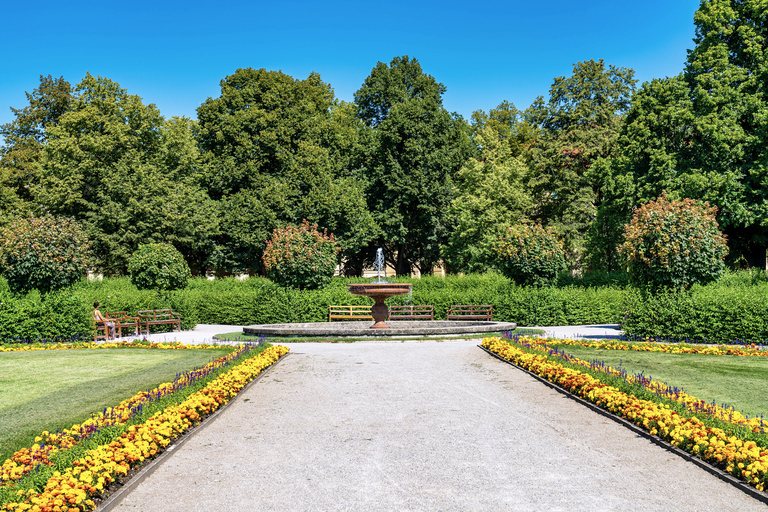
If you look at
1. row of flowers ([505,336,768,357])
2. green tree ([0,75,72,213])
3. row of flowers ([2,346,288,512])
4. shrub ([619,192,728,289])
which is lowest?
row of flowers ([505,336,768,357])

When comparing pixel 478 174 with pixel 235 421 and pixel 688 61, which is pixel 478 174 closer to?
→ pixel 688 61

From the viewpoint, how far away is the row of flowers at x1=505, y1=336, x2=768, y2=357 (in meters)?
13.7

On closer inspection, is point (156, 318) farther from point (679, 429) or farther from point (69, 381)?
point (679, 429)

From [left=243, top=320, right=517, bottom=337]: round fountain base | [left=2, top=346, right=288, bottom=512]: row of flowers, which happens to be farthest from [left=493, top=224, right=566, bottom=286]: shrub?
[left=2, top=346, right=288, bottom=512]: row of flowers

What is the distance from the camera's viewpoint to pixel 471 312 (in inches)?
896

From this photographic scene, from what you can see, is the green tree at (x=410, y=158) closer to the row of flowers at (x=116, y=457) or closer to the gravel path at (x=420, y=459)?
the gravel path at (x=420, y=459)

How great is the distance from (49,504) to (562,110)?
3935cm

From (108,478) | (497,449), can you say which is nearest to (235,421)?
(108,478)

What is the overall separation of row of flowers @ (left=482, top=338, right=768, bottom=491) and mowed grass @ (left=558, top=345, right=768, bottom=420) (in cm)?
156

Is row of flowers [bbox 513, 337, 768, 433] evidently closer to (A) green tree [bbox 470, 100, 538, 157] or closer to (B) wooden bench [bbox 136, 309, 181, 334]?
(B) wooden bench [bbox 136, 309, 181, 334]

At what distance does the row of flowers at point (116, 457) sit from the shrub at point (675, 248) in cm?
1312

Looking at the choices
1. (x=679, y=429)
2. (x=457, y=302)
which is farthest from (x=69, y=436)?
(x=457, y=302)

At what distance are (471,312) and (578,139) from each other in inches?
784

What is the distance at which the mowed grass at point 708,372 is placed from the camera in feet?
27.9
